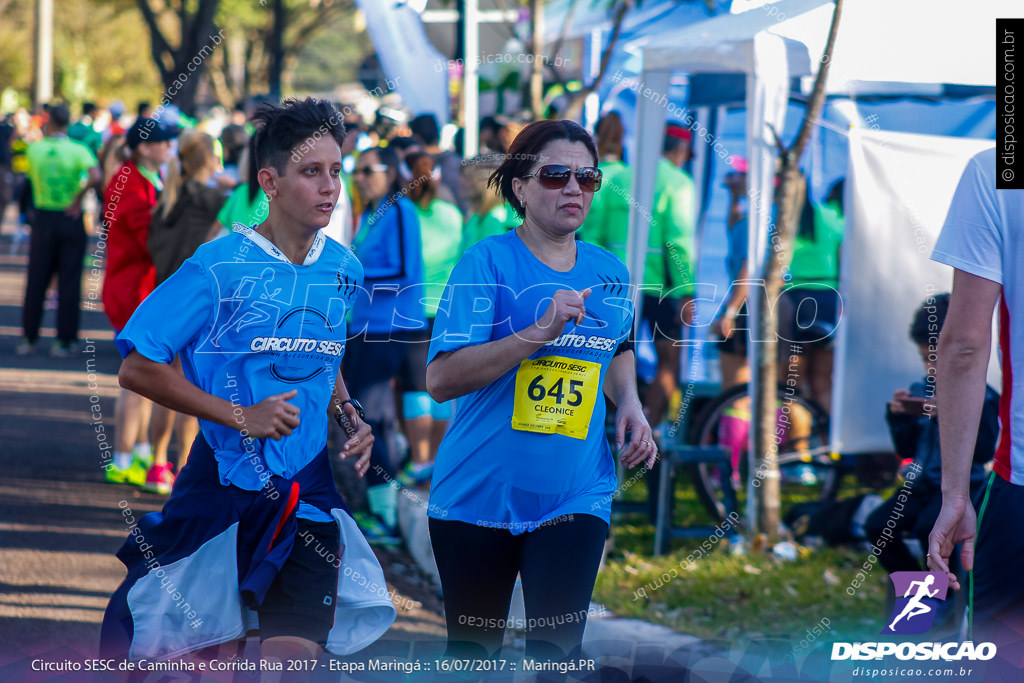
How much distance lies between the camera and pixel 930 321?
4.96 m

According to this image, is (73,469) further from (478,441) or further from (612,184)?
(478,441)

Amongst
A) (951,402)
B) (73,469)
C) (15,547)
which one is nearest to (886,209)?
(951,402)

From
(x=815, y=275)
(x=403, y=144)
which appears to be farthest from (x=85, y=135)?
(x=815, y=275)

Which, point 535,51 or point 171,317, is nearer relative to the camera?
point 171,317

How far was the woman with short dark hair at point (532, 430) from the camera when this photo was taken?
9.75 ft

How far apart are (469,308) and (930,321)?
2.76 meters

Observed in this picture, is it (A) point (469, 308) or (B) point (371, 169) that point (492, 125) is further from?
(A) point (469, 308)

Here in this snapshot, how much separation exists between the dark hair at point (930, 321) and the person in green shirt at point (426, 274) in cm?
287

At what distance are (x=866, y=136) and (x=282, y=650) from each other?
423 centimetres

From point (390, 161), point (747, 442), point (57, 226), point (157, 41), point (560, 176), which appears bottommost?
point (747, 442)

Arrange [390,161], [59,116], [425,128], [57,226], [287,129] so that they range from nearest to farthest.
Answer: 1. [287,129]
2. [390,161]
3. [425,128]
4. [57,226]
5. [59,116]

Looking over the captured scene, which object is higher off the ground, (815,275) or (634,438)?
(815,275)

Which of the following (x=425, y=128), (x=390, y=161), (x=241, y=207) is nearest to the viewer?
(x=241, y=207)

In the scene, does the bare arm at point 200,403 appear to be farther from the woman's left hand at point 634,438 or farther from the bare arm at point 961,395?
the bare arm at point 961,395
